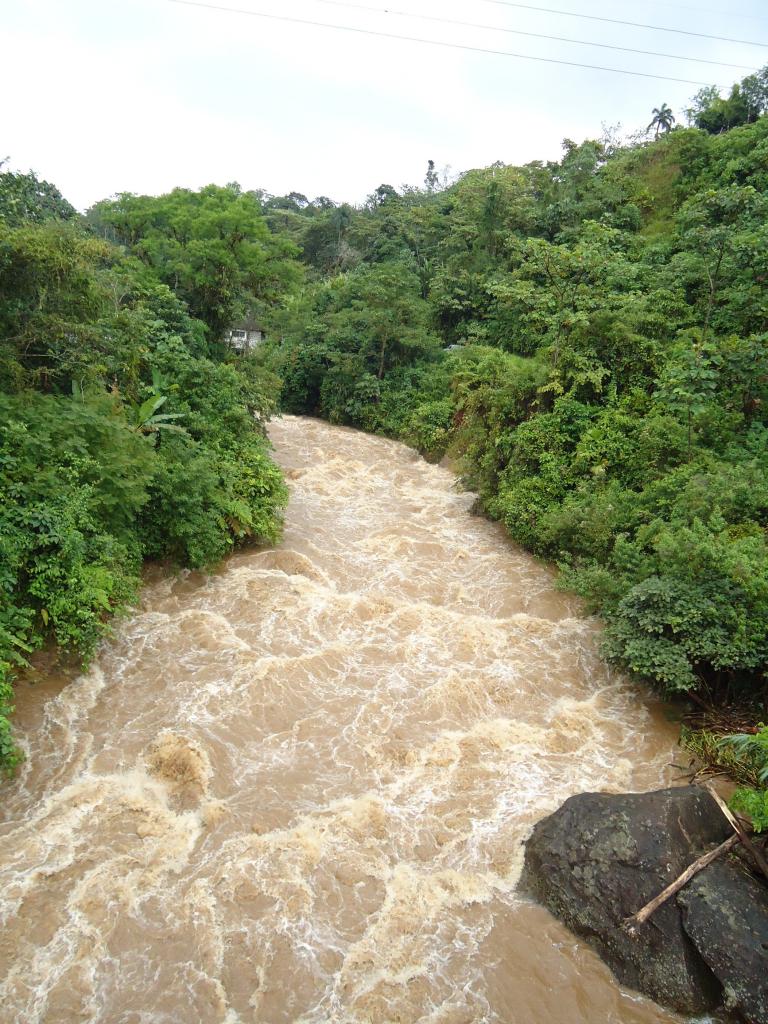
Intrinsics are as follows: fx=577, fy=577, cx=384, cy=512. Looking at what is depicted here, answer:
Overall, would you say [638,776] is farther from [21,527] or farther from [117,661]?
[21,527]

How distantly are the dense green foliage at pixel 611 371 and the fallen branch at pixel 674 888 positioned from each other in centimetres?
253

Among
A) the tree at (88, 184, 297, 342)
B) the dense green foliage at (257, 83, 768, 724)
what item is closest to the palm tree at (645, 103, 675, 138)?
the dense green foliage at (257, 83, 768, 724)

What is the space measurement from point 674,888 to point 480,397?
13664 millimetres

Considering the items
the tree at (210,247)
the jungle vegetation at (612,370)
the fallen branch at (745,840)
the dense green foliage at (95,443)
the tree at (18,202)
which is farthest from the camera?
the tree at (210,247)

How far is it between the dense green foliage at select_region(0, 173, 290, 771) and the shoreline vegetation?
0.04m

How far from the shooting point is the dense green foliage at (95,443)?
292 inches

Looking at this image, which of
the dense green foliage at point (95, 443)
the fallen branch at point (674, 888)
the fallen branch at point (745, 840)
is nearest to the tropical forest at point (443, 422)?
the dense green foliage at point (95, 443)

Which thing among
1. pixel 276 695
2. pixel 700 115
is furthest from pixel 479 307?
pixel 276 695

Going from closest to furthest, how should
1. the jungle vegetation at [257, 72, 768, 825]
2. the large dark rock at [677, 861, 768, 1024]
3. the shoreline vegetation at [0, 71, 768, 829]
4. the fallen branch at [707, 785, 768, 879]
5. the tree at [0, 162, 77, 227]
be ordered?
the large dark rock at [677, 861, 768, 1024]
the fallen branch at [707, 785, 768, 879]
the shoreline vegetation at [0, 71, 768, 829]
the jungle vegetation at [257, 72, 768, 825]
the tree at [0, 162, 77, 227]

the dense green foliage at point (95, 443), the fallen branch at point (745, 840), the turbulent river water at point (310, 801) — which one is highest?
the dense green foliage at point (95, 443)

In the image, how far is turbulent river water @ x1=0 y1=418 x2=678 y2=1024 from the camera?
466 centimetres

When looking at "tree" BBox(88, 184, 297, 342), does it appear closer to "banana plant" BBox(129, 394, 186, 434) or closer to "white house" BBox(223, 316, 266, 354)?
"banana plant" BBox(129, 394, 186, 434)

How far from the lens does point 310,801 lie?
635 cm

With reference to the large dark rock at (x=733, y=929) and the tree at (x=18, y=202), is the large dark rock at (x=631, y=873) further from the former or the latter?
the tree at (x=18, y=202)
